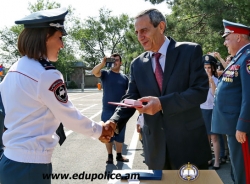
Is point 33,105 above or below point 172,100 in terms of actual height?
above

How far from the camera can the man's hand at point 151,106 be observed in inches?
99.9

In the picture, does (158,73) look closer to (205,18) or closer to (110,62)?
(110,62)

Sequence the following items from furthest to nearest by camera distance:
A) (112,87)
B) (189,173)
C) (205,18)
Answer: (205,18) < (112,87) < (189,173)

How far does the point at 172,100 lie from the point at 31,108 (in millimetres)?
1064

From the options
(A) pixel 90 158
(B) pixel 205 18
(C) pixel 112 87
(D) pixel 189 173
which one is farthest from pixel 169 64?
(B) pixel 205 18

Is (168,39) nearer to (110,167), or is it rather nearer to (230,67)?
(230,67)

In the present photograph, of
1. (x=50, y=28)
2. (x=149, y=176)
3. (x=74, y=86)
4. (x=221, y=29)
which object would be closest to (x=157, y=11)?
(x=50, y=28)

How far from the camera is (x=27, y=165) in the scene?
2.10 metres

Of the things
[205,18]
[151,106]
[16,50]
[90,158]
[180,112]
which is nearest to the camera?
[151,106]

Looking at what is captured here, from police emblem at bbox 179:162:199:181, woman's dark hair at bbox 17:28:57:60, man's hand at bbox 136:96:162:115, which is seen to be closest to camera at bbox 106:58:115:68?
man's hand at bbox 136:96:162:115

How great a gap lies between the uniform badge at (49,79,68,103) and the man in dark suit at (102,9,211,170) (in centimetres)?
67

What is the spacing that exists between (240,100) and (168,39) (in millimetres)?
1145

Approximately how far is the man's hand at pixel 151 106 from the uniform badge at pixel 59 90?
2.08ft

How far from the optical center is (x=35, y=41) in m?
2.17
